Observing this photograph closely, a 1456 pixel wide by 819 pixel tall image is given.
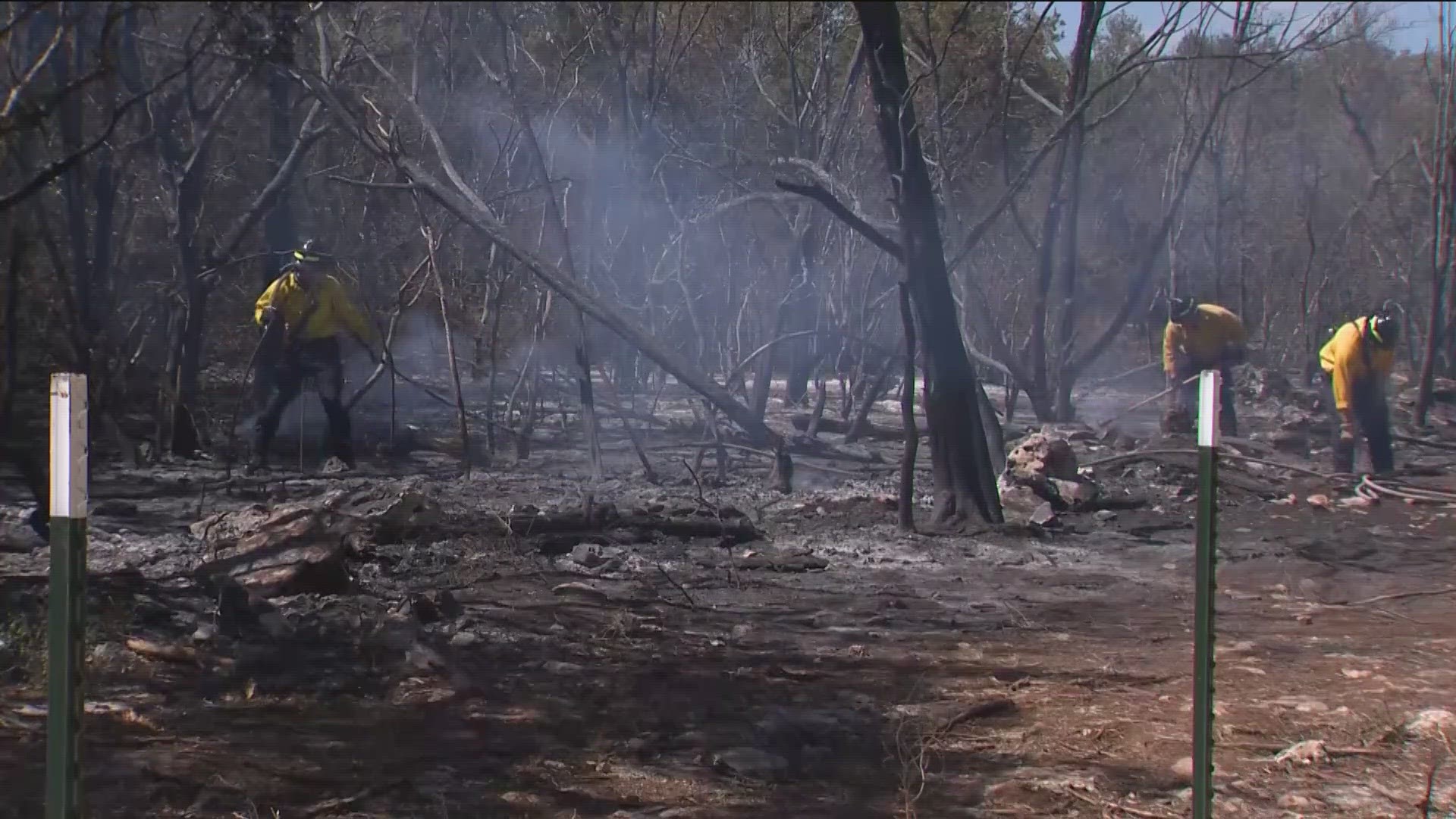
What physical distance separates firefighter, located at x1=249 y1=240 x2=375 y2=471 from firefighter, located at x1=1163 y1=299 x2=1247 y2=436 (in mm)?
7131

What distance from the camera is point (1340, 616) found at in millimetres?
6500

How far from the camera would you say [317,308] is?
30.5 ft

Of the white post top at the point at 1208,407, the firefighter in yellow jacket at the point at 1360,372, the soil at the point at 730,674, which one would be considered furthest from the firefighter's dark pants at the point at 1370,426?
the white post top at the point at 1208,407

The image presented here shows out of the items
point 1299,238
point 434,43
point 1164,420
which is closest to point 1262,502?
point 1164,420

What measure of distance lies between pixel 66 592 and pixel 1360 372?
9.76 meters

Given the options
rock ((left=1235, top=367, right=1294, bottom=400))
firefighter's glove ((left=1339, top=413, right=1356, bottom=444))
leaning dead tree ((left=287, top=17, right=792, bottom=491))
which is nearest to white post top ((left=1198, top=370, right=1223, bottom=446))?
leaning dead tree ((left=287, top=17, right=792, bottom=491))

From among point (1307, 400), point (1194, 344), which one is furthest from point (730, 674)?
point (1307, 400)

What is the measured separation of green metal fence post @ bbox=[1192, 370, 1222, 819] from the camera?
9.64 ft

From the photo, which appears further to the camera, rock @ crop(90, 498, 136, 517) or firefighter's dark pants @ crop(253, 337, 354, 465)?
firefighter's dark pants @ crop(253, 337, 354, 465)

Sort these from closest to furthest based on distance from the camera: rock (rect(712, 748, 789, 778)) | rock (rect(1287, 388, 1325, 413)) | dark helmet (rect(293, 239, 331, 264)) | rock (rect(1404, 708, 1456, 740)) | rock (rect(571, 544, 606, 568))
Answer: rock (rect(712, 748, 789, 778)) → rock (rect(1404, 708, 1456, 740)) → rock (rect(571, 544, 606, 568)) → dark helmet (rect(293, 239, 331, 264)) → rock (rect(1287, 388, 1325, 413))

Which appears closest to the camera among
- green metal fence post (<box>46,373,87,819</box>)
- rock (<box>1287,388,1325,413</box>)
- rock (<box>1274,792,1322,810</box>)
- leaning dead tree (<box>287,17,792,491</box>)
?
green metal fence post (<box>46,373,87,819</box>)

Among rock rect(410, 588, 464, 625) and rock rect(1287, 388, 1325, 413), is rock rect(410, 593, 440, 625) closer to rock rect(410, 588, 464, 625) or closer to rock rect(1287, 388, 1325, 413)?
rock rect(410, 588, 464, 625)

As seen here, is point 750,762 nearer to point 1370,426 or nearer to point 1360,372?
point 1360,372

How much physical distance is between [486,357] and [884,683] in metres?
8.12
